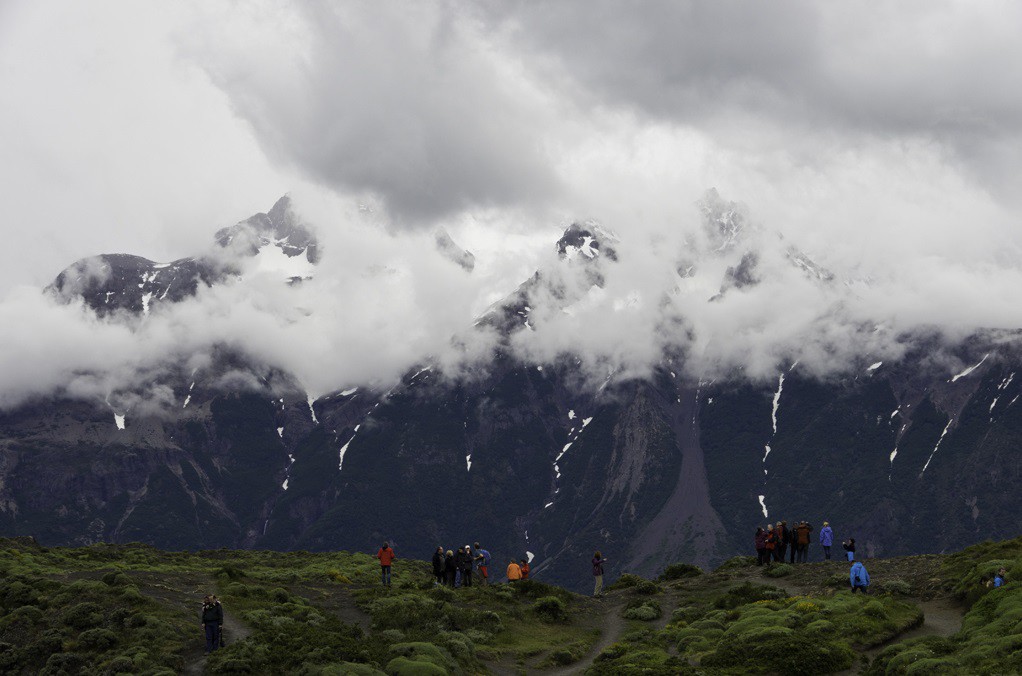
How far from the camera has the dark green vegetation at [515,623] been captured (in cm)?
4528

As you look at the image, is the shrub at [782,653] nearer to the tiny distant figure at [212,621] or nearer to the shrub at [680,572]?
the tiny distant figure at [212,621]

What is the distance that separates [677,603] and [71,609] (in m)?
39.2

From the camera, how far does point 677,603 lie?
7038 cm

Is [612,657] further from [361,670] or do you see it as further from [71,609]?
[71,609]

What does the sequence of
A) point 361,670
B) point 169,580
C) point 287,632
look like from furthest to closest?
point 169,580
point 287,632
point 361,670

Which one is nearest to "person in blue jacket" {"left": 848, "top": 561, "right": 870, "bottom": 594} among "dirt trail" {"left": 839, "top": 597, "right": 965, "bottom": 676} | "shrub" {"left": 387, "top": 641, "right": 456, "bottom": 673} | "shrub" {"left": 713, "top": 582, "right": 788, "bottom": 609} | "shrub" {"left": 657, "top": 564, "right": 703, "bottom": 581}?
"dirt trail" {"left": 839, "top": 597, "right": 965, "bottom": 676}

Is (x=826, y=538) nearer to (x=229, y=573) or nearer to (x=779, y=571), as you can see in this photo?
(x=779, y=571)

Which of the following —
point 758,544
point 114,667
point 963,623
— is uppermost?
point 758,544

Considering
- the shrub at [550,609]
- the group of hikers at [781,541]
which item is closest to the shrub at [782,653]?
the shrub at [550,609]

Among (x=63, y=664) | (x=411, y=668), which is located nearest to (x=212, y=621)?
(x=63, y=664)

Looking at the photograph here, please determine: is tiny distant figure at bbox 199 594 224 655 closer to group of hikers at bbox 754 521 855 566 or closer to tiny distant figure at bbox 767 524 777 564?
group of hikers at bbox 754 521 855 566

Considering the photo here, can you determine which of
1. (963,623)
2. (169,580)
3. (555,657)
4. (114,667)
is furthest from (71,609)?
(963,623)

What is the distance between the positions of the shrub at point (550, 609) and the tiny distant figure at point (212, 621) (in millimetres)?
23370

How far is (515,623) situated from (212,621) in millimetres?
20839
